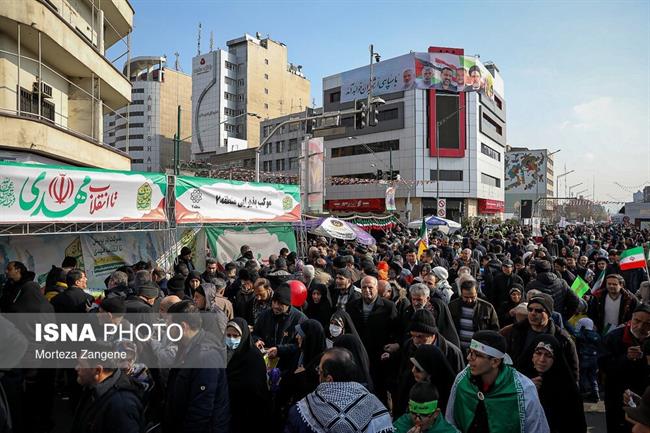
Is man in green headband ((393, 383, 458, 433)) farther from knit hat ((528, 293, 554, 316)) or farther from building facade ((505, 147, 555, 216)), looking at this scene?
building facade ((505, 147, 555, 216))

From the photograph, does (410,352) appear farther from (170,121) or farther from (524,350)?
(170,121)

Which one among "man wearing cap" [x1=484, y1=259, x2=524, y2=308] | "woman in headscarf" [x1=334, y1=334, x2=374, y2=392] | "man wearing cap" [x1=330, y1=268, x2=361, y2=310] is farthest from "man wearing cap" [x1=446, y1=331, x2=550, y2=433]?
"man wearing cap" [x1=484, y1=259, x2=524, y2=308]

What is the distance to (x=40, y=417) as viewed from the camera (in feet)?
17.2

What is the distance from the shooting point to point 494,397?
10.1ft

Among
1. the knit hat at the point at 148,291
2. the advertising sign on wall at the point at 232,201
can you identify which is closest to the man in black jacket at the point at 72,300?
the knit hat at the point at 148,291

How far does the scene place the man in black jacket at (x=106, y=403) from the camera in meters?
2.97

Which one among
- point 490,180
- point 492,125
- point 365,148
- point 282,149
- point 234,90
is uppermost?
point 234,90

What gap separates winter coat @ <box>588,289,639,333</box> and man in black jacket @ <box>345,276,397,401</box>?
131 inches

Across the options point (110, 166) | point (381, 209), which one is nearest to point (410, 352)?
point (110, 166)

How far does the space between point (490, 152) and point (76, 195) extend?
56437 millimetres

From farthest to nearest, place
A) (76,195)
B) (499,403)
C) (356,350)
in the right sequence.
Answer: (76,195) < (356,350) < (499,403)

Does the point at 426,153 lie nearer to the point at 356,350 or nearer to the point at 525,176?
the point at 525,176

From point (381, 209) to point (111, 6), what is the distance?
3964cm

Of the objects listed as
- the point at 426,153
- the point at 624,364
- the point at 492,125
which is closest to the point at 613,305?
the point at 624,364
